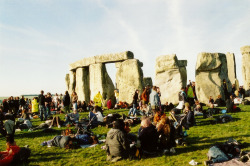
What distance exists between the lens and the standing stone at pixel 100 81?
21.9 metres

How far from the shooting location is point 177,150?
6730 millimetres

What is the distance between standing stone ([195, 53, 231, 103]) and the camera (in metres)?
16.9

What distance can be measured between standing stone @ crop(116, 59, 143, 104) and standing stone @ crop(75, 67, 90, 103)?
4.43 meters

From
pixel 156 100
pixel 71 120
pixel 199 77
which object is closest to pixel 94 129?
pixel 71 120

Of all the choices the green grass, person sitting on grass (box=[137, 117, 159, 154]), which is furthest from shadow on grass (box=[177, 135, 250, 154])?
person sitting on grass (box=[137, 117, 159, 154])

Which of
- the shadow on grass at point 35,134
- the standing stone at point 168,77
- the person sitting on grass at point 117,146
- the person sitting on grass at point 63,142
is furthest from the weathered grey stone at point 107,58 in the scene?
the person sitting on grass at point 117,146

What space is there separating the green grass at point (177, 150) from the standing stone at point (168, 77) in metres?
7.60

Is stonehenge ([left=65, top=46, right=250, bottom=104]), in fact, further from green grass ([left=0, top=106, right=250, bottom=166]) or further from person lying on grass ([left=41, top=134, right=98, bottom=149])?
person lying on grass ([left=41, top=134, right=98, bottom=149])

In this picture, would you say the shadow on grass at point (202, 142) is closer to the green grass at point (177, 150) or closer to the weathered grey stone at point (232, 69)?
the green grass at point (177, 150)

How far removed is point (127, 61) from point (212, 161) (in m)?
16.0

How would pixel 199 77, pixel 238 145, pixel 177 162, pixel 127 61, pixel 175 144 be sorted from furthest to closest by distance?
pixel 127 61
pixel 199 77
pixel 175 144
pixel 238 145
pixel 177 162

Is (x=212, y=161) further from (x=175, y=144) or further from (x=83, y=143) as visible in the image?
(x=83, y=143)

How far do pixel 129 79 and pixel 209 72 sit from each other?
20.7 ft

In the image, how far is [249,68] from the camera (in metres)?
23.8
